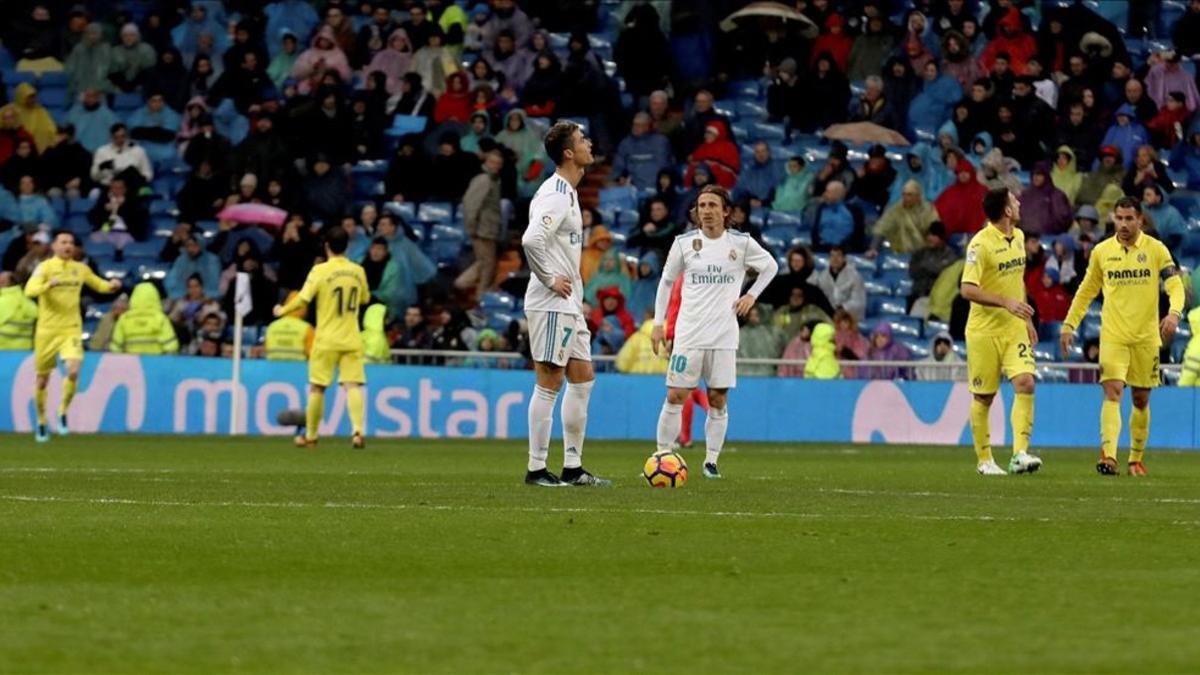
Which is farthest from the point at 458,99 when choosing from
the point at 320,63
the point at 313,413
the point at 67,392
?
the point at 313,413

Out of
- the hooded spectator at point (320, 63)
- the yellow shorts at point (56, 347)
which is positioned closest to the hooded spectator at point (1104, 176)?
the hooded spectator at point (320, 63)

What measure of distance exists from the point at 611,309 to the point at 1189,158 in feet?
26.2

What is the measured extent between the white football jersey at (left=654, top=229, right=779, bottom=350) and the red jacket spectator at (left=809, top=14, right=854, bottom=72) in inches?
630

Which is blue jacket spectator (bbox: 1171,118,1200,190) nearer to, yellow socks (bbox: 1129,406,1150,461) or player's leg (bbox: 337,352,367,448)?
player's leg (bbox: 337,352,367,448)

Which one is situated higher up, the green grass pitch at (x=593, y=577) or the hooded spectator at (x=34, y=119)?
the hooded spectator at (x=34, y=119)

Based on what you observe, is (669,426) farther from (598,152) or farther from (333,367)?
(598,152)

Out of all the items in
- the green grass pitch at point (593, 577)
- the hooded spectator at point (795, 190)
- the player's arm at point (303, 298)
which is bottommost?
the green grass pitch at point (593, 577)

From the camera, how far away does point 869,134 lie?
32.7 metres

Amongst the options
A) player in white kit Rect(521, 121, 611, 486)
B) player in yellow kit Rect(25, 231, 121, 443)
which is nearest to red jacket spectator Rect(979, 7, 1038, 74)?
player in yellow kit Rect(25, 231, 121, 443)

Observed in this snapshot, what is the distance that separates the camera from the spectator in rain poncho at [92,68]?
36.8 metres

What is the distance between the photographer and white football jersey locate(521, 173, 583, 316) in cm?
1481

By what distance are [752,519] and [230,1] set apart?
27360mm

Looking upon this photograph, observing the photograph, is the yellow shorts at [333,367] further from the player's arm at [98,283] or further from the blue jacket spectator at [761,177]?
the blue jacket spectator at [761,177]

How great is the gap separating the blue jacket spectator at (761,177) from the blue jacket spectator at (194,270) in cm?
721
